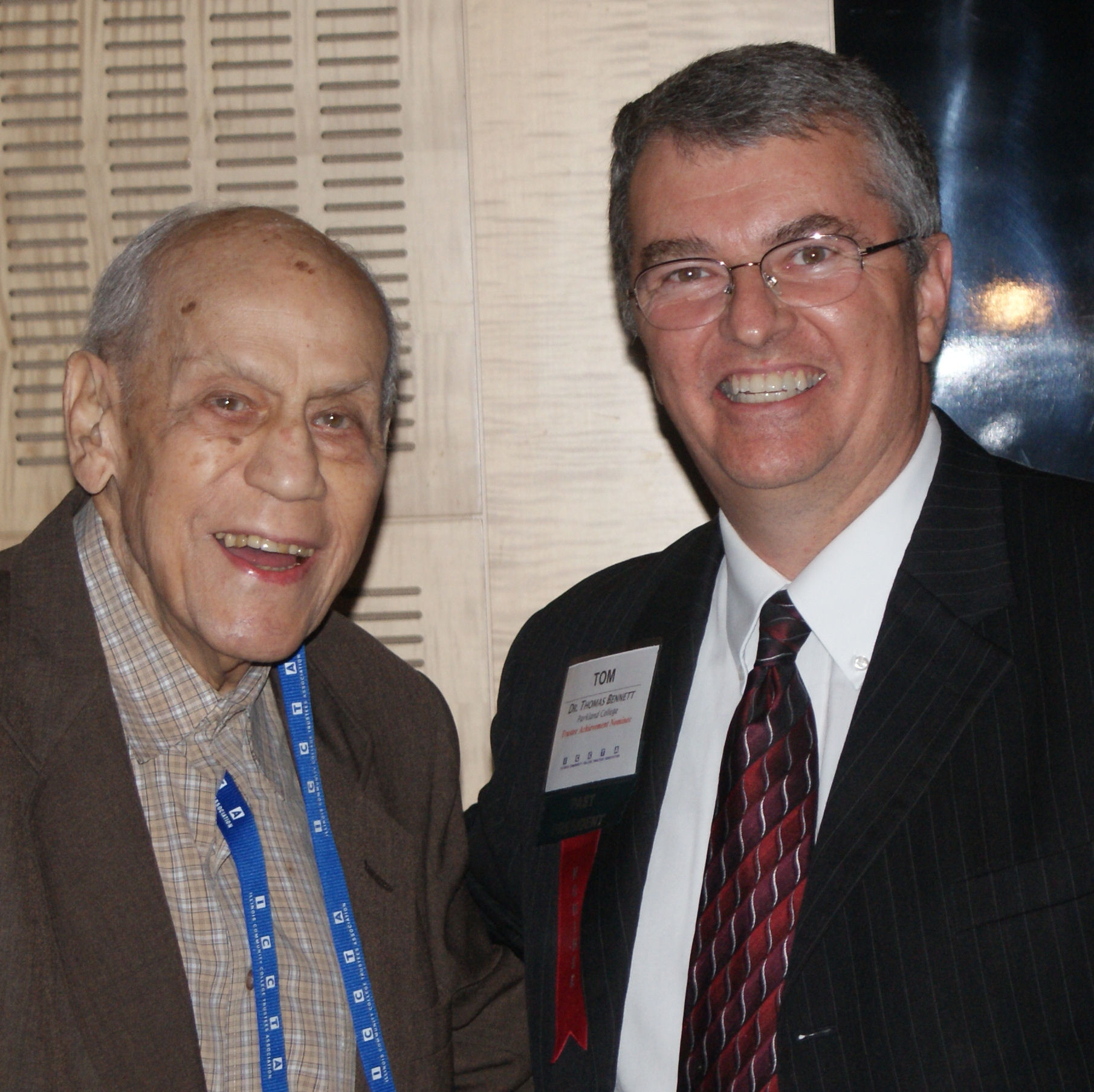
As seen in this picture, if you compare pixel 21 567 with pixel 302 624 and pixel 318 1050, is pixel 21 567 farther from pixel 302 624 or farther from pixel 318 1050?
pixel 318 1050

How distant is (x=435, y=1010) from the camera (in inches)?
81.5

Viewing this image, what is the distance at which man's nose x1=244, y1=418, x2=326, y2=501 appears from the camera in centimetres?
184

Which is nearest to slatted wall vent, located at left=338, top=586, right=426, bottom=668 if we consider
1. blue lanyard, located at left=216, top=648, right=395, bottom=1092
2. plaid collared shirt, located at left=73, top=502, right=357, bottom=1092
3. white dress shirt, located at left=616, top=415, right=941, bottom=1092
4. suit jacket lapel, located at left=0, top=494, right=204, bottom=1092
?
blue lanyard, located at left=216, top=648, right=395, bottom=1092

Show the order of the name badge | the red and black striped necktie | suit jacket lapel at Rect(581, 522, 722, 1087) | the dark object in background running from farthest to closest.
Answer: the dark object in background → the name badge → suit jacket lapel at Rect(581, 522, 722, 1087) → the red and black striped necktie

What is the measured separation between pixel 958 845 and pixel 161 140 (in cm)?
249

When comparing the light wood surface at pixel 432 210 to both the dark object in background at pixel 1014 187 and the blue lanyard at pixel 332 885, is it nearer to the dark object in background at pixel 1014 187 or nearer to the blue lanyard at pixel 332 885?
the dark object in background at pixel 1014 187

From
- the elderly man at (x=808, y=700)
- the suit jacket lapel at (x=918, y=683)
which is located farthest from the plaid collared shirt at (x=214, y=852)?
the suit jacket lapel at (x=918, y=683)

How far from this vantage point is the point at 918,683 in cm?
177

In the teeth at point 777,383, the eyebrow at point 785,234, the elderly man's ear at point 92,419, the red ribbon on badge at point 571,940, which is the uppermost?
the eyebrow at point 785,234

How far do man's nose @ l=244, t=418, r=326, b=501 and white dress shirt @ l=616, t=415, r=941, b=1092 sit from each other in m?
0.79

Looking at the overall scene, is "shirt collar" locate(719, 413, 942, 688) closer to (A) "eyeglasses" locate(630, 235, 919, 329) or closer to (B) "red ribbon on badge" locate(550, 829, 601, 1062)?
(A) "eyeglasses" locate(630, 235, 919, 329)

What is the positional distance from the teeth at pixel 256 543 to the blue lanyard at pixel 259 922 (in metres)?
0.38

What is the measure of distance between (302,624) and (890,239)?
3.89 feet

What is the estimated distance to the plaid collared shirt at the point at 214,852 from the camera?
1766mm
